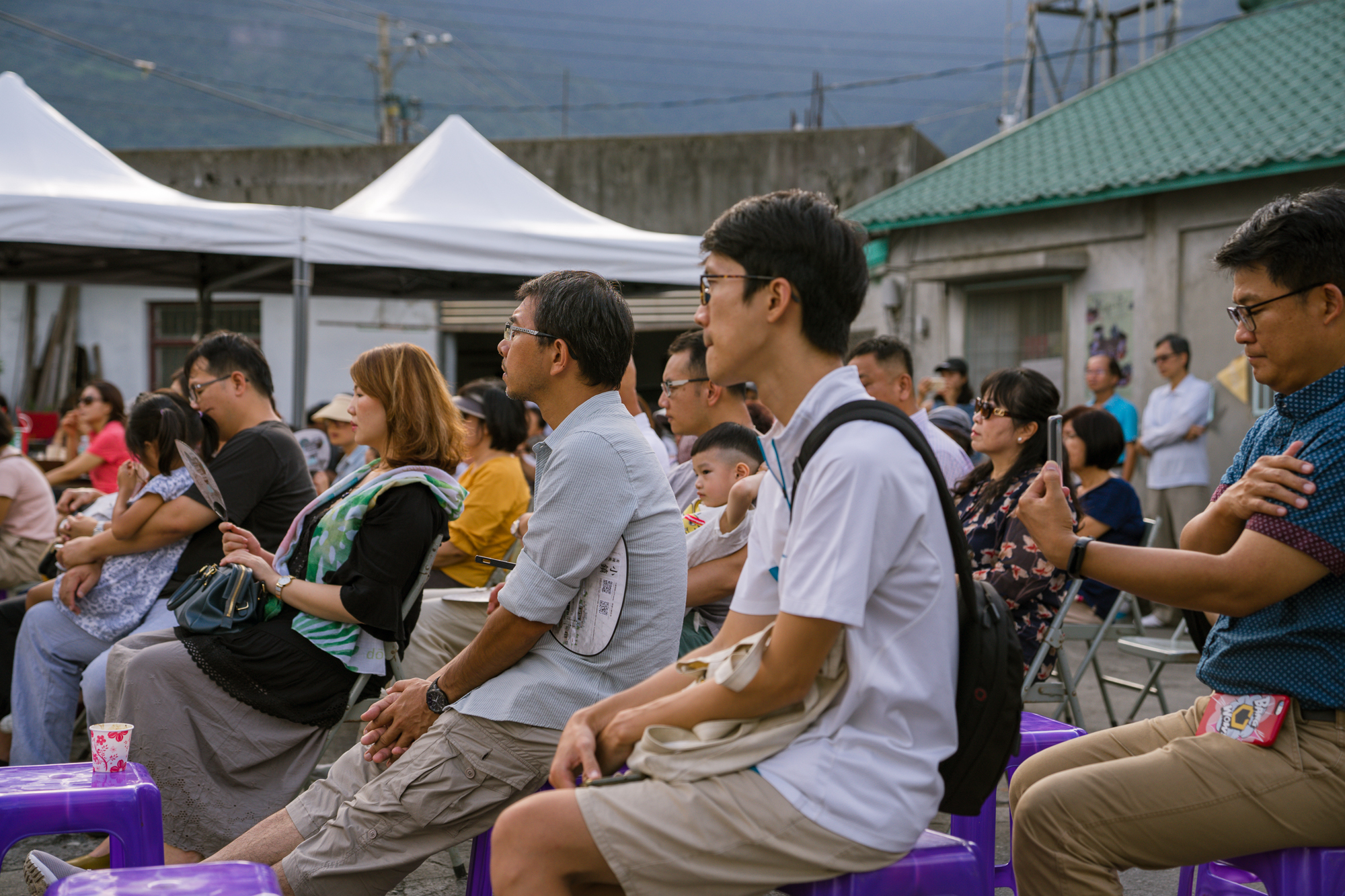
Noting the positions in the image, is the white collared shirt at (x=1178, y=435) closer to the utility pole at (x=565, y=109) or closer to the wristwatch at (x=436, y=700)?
the wristwatch at (x=436, y=700)

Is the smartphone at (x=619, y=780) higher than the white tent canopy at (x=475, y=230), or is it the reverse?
the white tent canopy at (x=475, y=230)

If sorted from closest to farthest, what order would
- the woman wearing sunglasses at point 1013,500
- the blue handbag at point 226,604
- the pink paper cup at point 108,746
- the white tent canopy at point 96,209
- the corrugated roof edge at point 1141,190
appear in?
the pink paper cup at point 108,746 < the blue handbag at point 226,604 < the woman wearing sunglasses at point 1013,500 < the white tent canopy at point 96,209 < the corrugated roof edge at point 1141,190

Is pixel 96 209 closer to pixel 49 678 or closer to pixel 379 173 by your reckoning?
pixel 49 678

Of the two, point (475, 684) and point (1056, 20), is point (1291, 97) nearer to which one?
point (475, 684)

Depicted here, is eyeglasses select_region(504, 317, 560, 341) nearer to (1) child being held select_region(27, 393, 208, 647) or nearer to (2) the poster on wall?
(1) child being held select_region(27, 393, 208, 647)

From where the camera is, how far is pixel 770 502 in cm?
192

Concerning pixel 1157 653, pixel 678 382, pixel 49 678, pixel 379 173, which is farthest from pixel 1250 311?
pixel 379 173

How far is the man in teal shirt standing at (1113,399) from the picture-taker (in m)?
8.10

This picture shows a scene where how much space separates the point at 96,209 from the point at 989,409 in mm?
5108

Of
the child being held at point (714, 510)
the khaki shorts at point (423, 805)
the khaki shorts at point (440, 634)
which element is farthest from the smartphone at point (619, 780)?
the khaki shorts at point (440, 634)

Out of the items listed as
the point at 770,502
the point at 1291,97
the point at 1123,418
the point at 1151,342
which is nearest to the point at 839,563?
the point at 770,502

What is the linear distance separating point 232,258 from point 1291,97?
8721mm

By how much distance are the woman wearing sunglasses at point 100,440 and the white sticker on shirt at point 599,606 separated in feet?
16.4

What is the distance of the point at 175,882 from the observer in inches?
76.5
